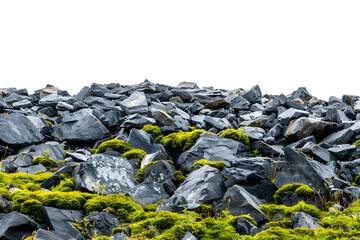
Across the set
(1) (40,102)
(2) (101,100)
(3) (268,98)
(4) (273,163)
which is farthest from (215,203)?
(3) (268,98)

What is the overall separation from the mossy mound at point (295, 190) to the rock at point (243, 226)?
2536 millimetres

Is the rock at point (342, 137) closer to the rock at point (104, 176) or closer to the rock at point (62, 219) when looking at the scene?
the rock at point (104, 176)

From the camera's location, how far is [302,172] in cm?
1134

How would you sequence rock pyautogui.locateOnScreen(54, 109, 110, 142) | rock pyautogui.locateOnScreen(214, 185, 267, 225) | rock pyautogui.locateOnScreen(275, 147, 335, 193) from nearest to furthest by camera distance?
rock pyautogui.locateOnScreen(214, 185, 267, 225), rock pyautogui.locateOnScreen(275, 147, 335, 193), rock pyautogui.locateOnScreen(54, 109, 110, 142)

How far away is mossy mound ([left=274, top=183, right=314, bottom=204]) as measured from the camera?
412 inches

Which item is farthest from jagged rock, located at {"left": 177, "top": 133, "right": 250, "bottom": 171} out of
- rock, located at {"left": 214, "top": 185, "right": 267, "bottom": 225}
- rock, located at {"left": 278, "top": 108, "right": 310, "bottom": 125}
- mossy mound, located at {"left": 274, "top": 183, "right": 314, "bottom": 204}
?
rock, located at {"left": 278, "top": 108, "right": 310, "bottom": 125}

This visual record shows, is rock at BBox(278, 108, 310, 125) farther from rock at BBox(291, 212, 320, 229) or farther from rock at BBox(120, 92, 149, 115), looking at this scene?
rock at BBox(291, 212, 320, 229)

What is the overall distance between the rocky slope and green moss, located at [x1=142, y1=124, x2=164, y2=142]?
0.15 feet

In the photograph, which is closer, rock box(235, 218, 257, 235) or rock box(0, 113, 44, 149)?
rock box(235, 218, 257, 235)

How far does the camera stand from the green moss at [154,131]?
1597 cm

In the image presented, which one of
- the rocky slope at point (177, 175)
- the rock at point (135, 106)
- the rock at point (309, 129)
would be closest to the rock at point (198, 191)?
the rocky slope at point (177, 175)

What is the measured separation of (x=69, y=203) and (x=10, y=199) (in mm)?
1665

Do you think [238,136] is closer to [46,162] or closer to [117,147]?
[117,147]

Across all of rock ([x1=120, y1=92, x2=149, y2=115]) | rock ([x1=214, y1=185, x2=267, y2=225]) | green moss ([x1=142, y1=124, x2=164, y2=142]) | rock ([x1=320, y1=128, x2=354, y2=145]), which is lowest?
green moss ([x1=142, y1=124, x2=164, y2=142])
